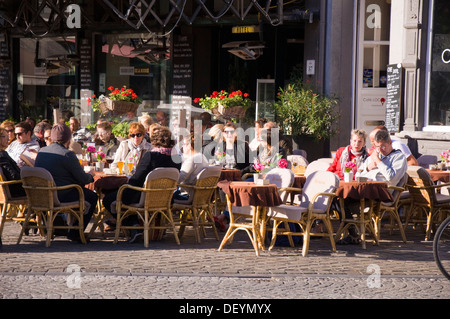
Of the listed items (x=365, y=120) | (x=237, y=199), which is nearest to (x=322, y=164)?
(x=237, y=199)

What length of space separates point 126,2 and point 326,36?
216 inches

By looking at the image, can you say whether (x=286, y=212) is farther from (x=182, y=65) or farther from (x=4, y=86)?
(x=4, y=86)

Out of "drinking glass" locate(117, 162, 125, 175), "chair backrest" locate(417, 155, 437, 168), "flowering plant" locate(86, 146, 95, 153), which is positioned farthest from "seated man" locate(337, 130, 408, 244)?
"flowering plant" locate(86, 146, 95, 153)

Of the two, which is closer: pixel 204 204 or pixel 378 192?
pixel 378 192

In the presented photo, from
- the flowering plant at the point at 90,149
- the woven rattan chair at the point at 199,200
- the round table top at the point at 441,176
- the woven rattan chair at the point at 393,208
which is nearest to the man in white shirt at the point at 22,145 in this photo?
the flowering plant at the point at 90,149

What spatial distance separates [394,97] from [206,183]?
242 inches

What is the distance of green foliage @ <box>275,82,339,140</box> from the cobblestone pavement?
208 inches

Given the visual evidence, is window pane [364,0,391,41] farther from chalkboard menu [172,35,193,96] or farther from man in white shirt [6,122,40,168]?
man in white shirt [6,122,40,168]

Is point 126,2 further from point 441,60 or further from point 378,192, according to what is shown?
point 378,192

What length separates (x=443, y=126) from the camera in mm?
14281

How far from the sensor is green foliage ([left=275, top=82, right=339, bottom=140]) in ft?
49.3

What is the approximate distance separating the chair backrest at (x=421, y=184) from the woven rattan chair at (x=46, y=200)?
4272 mm

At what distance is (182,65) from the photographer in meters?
19.2

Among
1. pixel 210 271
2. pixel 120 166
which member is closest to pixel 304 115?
pixel 120 166
